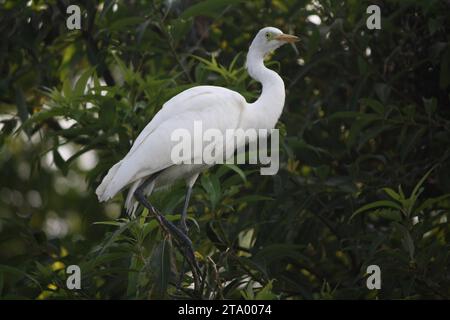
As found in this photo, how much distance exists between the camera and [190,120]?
3248 millimetres

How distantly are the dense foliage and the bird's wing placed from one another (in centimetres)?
18

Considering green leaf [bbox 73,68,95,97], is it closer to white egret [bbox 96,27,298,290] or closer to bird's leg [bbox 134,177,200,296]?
white egret [bbox 96,27,298,290]

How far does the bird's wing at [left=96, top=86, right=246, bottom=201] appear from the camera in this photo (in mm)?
3088

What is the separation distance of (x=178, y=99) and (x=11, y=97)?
1408 millimetres

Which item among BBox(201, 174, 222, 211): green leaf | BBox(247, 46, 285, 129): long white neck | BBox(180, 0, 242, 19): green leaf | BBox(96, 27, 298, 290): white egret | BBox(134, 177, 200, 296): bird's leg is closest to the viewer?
BBox(134, 177, 200, 296): bird's leg

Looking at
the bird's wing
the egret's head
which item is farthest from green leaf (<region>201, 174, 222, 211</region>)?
the egret's head

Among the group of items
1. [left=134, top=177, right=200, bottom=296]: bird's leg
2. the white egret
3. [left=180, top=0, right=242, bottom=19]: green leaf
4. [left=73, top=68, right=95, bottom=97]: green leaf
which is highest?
[left=180, top=0, right=242, bottom=19]: green leaf

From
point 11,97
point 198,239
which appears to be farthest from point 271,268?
point 11,97

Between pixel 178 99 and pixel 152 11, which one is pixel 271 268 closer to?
pixel 178 99

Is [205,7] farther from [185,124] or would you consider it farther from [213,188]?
[213,188]

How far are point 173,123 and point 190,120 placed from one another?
0.23 feet

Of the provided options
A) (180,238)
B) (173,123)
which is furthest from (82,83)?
(180,238)

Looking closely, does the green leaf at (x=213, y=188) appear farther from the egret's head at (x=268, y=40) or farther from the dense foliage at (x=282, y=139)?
the egret's head at (x=268, y=40)

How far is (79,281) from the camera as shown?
316cm
